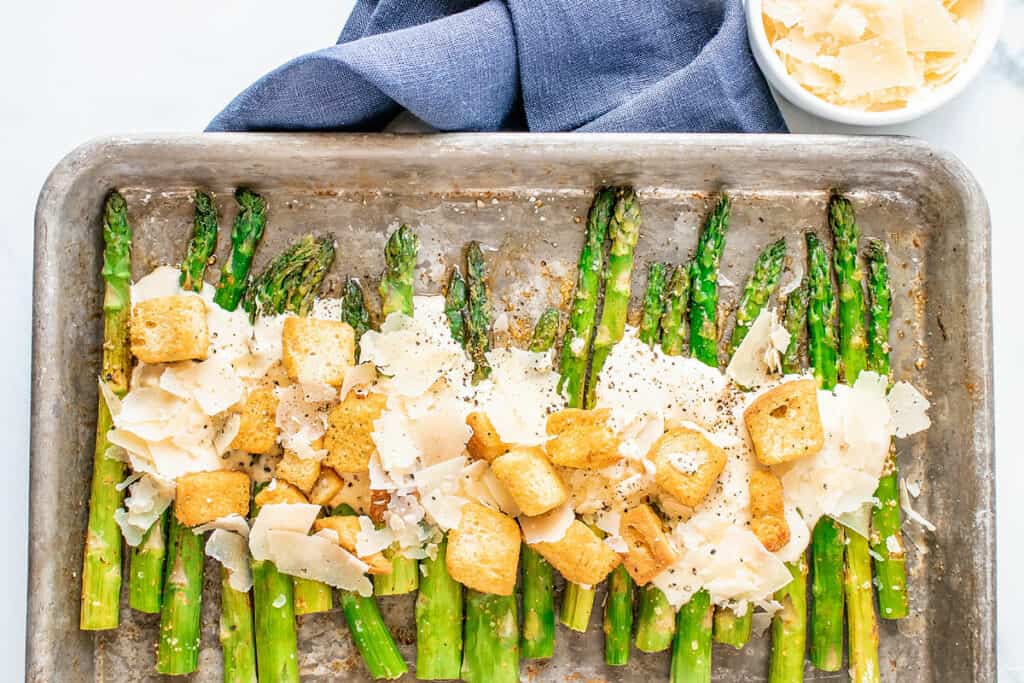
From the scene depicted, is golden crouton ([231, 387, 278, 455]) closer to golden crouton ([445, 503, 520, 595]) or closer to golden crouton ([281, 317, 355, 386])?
golden crouton ([281, 317, 355, 386])

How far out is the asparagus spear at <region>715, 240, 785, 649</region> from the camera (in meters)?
2.73

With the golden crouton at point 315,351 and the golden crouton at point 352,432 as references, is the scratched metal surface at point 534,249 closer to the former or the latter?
the golden crouton at point 315,351

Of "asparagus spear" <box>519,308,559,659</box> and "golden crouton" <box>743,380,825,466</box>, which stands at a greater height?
"golden crouton" <box>743,380,825,466</box>

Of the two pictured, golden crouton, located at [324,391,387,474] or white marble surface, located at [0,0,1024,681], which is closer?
golden crouton, located at [324,391,387,474]

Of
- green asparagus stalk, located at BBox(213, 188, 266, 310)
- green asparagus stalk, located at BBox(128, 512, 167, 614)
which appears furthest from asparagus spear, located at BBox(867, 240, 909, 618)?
green asparagus stalk, located at BBox(128, 512, 167, 614)

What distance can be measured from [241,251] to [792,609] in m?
1.95

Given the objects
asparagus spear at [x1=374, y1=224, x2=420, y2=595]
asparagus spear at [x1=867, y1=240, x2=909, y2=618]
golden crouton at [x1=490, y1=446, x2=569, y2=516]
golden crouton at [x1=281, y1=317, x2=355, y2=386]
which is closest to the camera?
golden crouton at [x1=490, y1=446, x2=569, y2=516]

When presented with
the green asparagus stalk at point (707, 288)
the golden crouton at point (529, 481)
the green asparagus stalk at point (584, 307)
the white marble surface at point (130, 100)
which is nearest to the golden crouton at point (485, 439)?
the golden crouton at point (529, 481)

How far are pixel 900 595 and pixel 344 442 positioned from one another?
173 centimetres

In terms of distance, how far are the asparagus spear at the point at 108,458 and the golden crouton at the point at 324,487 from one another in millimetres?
576

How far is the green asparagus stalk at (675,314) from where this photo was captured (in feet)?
8.93

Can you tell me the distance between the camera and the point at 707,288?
2.74 metres

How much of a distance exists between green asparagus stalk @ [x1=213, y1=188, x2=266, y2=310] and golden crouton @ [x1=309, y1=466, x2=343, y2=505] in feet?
1.86

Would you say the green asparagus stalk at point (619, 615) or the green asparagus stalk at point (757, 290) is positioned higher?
the green asparagus stalk at point (757, 290)
